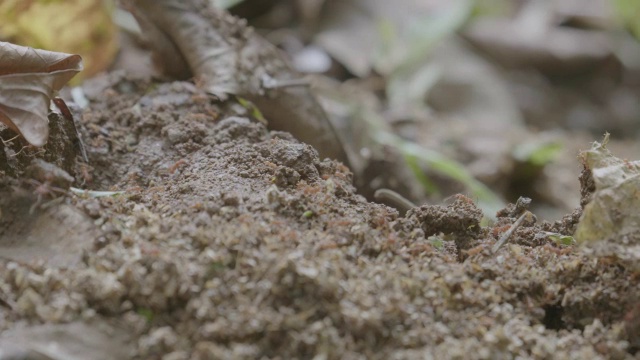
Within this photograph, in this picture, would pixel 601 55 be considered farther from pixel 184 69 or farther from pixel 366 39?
pixel 184 69

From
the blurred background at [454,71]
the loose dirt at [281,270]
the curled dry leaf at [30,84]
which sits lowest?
the blurred background at [454,71]

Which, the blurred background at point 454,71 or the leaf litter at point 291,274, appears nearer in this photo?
the leaf litter at point 291,274

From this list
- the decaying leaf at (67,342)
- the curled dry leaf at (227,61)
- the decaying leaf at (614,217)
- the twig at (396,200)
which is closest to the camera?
the decaying leaf at (67,342)

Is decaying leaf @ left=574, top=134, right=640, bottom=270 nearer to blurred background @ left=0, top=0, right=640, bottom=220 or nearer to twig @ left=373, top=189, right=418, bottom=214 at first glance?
twig @ left=373, top=189, right=418, bottom=214

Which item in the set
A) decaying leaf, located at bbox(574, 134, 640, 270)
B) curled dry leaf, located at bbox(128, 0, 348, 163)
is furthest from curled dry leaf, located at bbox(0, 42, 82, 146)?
decaying leaf, located at bbox(574, 134, 640, 270)

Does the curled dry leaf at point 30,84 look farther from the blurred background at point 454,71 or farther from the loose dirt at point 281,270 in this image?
the blurred background at point 454,71

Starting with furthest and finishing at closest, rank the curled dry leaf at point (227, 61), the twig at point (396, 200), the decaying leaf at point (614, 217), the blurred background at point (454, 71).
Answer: the blurred background at point (454, 71), the curled dry leaf at point (227, 61), the twig at point (396, 200), the decaying leaf at point (614, 217)

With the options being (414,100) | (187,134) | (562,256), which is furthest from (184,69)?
(414,100)

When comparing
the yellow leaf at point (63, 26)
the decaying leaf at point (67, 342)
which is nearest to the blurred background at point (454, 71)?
the yellow leaf at point (63, 26)
